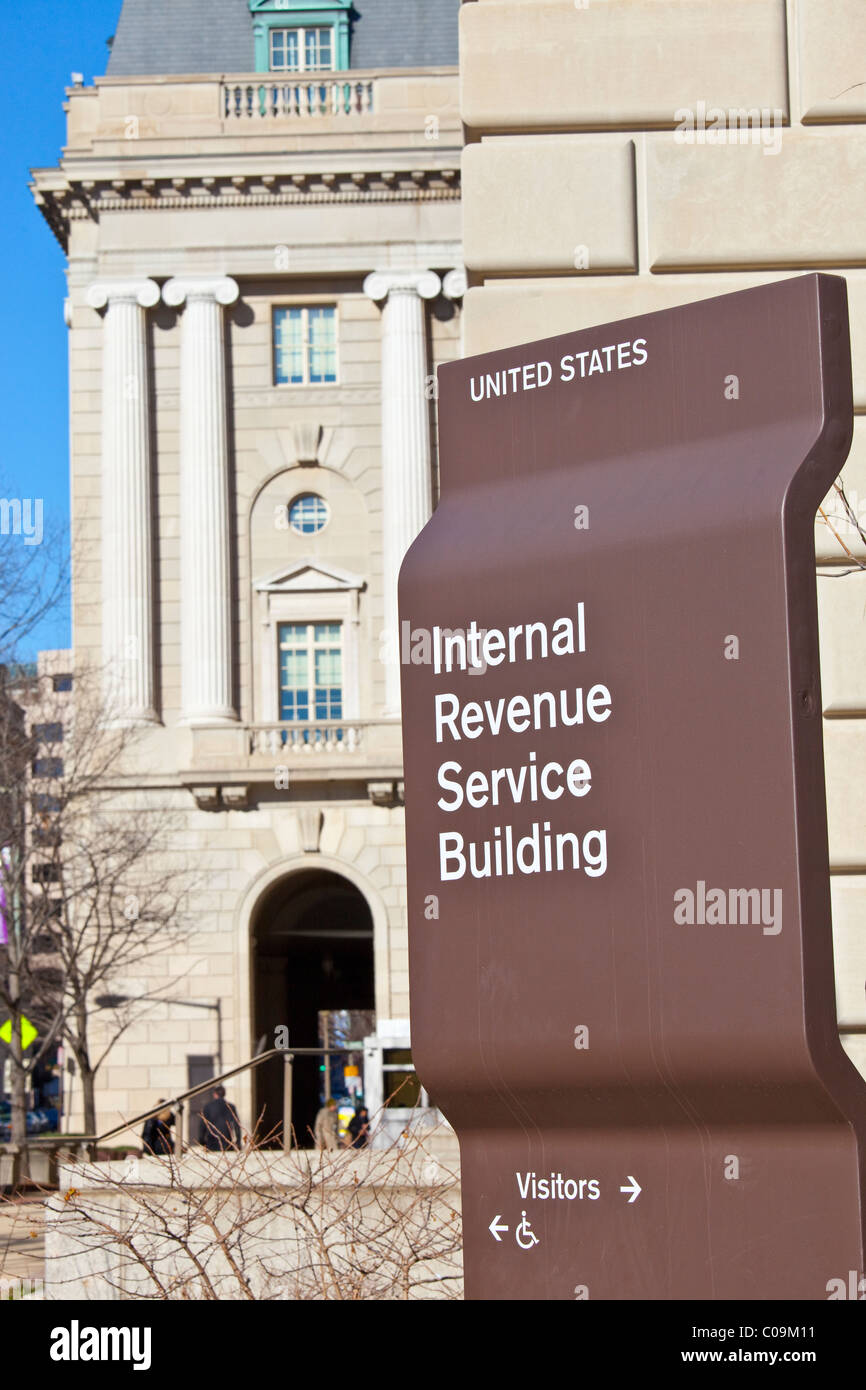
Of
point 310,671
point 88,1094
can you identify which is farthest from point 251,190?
point 88,1094

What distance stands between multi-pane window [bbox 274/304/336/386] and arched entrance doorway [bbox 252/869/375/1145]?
1115 centimetres

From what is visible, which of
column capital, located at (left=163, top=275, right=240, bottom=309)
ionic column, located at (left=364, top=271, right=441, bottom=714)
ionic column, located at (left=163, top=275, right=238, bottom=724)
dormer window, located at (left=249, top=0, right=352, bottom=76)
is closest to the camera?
ionic column, located at (left=163, top=275, right=238, bottom=724)

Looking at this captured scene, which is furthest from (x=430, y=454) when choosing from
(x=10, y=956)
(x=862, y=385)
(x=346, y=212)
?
(x=862, y=385)

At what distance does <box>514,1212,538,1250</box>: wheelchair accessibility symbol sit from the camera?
4188 millimetres

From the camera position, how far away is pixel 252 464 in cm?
4175

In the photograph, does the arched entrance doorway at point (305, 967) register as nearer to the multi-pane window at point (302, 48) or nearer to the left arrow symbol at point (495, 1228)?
the multi-pane window at point (302, 48)

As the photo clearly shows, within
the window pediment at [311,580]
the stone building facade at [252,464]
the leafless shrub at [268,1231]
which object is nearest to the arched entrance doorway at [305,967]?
the stone building facade at [252,464]

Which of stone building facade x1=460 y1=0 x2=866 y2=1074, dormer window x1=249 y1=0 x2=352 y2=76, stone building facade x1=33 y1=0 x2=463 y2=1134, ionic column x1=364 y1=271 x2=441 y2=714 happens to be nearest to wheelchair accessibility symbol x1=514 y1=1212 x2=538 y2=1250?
stone building facade x1=460 y1=0 x2=866 y2=1074

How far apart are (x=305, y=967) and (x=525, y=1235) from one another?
141 ft

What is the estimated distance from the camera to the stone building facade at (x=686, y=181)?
6.72 metres

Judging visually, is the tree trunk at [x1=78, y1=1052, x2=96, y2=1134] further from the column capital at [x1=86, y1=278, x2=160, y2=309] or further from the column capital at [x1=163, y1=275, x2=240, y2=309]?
the column capital at [x1=163, y1=275, x2=240, y2=309]

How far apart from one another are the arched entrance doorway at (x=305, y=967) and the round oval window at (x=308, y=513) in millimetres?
7536

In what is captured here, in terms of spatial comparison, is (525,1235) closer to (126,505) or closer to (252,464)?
(126,505)
